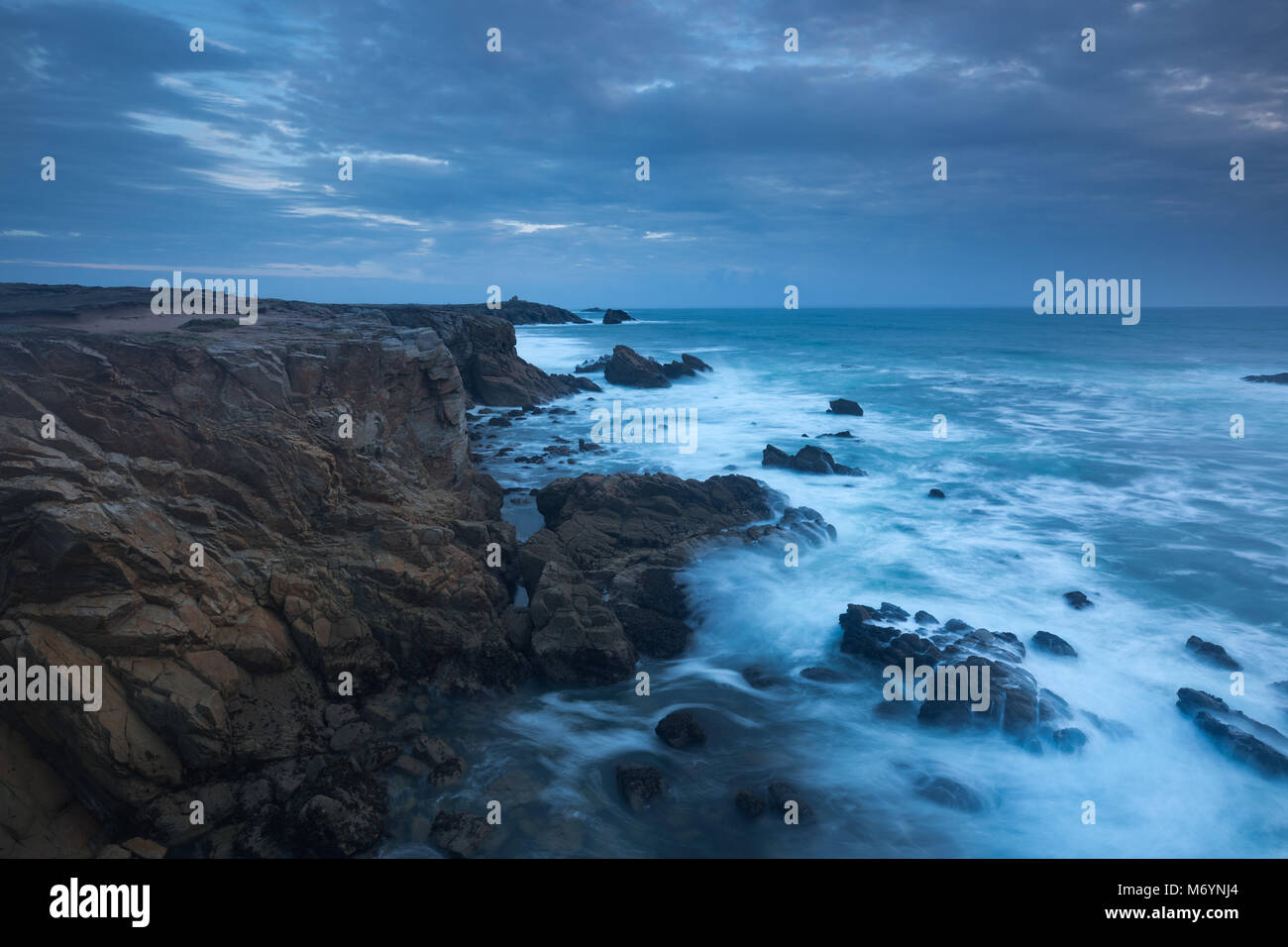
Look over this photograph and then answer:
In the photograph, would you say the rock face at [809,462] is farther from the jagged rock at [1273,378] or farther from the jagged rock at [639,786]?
the jagged rock at [1273,378]

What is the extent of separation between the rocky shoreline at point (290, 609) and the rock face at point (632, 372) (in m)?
27.1

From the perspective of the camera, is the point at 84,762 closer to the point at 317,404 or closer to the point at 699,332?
the point at 317,404

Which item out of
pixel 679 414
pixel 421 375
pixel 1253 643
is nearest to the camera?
pixel 1253 643

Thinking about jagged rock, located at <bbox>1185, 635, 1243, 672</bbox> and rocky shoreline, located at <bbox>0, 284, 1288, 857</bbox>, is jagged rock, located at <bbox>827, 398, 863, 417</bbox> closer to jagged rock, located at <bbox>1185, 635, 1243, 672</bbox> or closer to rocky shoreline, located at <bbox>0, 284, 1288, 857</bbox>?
rocky shoreline, located at <bbox>0, 284, 1288, 857</bbox>

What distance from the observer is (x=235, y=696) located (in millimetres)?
8781

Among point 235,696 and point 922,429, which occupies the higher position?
point 922,429

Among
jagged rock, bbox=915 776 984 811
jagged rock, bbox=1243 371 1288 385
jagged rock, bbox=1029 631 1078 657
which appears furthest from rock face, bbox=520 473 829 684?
jagged rock, bbox=1243 371 1288 385

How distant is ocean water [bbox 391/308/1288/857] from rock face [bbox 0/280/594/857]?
1654mm

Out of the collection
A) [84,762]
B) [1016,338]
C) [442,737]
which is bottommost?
[442,737]

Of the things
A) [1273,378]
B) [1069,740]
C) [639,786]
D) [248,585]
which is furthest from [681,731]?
[1273,378]

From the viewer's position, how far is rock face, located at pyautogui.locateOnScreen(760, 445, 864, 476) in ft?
75.5

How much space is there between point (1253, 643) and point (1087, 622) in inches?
108
